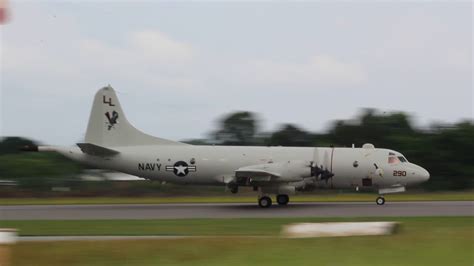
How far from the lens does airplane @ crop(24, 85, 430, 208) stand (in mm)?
31469

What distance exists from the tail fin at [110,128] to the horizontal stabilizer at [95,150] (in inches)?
41.3

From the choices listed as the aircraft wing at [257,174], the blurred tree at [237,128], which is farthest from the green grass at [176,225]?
the blurred tree at [237,128]

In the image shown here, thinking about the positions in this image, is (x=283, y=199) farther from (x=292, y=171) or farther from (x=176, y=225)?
(x=176, y=225)

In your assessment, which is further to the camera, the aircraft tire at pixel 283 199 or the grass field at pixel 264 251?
the aircraft tire at pixel 283 199

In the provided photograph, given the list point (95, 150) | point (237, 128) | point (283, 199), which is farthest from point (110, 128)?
point (237, 128)

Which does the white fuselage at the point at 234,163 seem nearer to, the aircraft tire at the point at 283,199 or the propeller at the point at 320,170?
the propeller at the point at 320,170

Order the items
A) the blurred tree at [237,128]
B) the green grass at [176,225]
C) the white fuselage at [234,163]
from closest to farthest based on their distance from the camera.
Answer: the green grass at [176,225]
the white fuselage at [234,163]
the blurred tree at [237,128]

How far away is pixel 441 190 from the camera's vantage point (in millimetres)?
46688

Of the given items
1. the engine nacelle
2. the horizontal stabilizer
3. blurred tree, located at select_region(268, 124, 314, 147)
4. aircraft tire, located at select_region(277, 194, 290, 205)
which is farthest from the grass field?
blurred tree, located at select_region(268, 124, 314, 147)

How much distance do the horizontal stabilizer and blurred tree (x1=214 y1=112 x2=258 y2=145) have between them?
41.9m

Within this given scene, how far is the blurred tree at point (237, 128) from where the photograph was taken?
76.0 meters

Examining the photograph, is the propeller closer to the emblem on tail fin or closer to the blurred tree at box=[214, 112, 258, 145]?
the emblem on tail fin

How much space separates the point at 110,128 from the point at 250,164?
7.73 meters

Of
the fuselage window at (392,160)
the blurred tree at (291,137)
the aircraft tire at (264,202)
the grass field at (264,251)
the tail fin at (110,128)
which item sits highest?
the blurred tree at (291,137)
